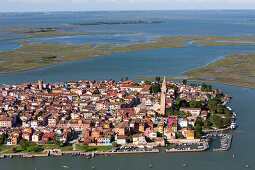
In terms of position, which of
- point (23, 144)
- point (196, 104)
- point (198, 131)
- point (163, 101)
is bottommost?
point (23, 144)

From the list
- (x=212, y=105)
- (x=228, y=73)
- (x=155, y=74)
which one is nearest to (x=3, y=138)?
(x=212, y=105)

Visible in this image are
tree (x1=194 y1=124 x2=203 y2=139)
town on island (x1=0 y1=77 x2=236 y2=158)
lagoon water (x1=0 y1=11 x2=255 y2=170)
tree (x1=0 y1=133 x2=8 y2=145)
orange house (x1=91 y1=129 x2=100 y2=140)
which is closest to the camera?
lagoon water (x1=0 y1=11 x2=255 y2=170)

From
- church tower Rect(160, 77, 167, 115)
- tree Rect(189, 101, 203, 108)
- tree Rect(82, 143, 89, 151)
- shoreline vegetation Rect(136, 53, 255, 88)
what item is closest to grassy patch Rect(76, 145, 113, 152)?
tree Rect(82, 143, 89, 151)

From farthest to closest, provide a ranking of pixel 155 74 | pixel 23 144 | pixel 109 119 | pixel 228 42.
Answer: pixel 228 42 → pixel 155 74 → pixel 109 119 → pixel 23 144

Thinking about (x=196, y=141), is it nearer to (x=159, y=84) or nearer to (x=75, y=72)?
(x=159, y=84)

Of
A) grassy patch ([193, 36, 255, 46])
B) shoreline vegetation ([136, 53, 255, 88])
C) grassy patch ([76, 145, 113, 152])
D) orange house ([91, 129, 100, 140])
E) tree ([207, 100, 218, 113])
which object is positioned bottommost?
grassy patch ([76, 145, 113, 152])

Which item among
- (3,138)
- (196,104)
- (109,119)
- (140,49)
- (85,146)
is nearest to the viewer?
(85,146)

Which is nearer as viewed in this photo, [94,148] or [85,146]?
[85,146]

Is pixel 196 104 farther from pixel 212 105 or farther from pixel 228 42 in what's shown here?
pixel 228 42

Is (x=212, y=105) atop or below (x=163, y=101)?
below

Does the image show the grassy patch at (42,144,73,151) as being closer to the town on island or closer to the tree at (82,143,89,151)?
the town on island
